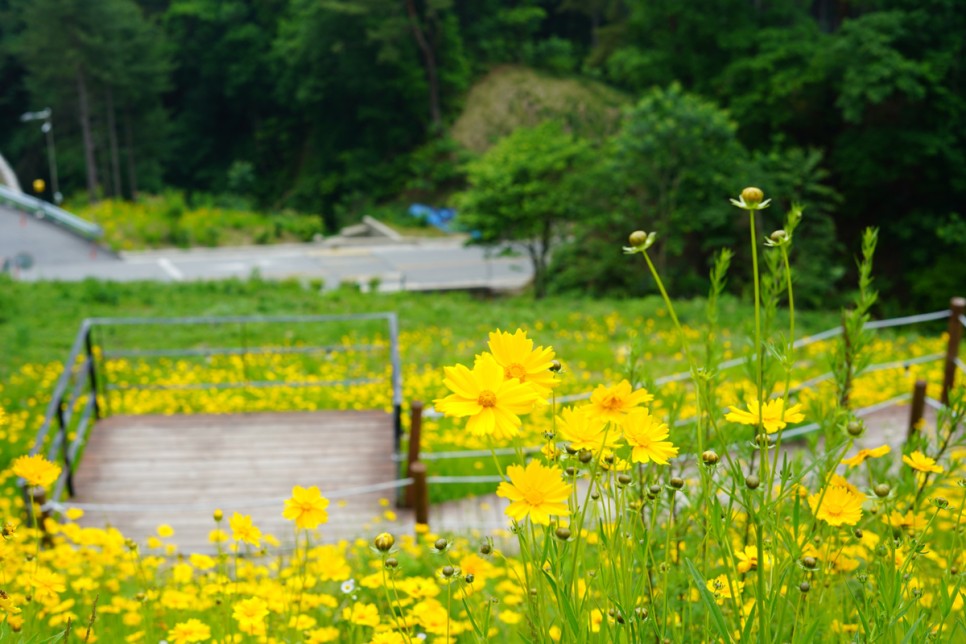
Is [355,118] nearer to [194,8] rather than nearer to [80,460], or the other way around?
[194,8]

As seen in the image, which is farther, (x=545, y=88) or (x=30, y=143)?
(x=30, y=143)

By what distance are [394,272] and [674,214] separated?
352 inches

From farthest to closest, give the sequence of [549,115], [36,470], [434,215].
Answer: [434,215] < [549,115] < [36,470]

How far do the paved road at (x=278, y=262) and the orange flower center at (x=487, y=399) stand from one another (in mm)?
19239

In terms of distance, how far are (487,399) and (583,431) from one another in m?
0.21

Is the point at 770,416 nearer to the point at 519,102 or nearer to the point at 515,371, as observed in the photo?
the point at 515,371

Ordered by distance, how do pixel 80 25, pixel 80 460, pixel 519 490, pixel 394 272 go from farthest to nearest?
pixel 80 25 → pixel 394 272 → pixel 80 460 → pixel 519 490

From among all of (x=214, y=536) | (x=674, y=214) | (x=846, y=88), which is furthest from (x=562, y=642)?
(x=846, y=88)

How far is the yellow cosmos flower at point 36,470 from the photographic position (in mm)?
1821

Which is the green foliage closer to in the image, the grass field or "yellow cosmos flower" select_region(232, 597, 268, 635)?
the grass field

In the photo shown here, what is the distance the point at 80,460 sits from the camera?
6.80 metres

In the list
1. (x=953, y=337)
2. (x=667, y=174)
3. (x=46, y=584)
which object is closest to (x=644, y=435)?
(x=46, y=584)

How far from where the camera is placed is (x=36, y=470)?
1.84 m

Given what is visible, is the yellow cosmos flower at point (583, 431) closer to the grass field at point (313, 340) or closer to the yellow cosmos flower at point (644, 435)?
the yellow cosmos flower at point (644, 435)
